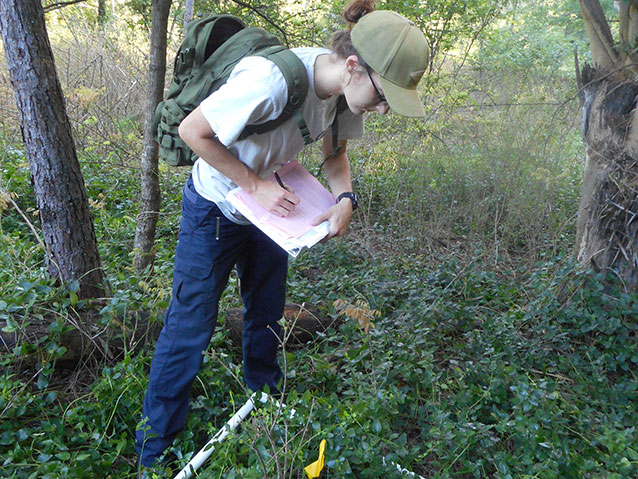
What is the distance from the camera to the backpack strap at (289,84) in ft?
5.56

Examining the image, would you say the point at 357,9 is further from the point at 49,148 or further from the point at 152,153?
the point at 152,153

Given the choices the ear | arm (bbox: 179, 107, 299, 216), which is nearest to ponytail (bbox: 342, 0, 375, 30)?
the ear

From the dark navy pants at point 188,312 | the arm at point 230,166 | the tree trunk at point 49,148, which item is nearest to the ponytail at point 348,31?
the arm at point 230,166

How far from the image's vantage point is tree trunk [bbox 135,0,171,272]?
11.2 ft

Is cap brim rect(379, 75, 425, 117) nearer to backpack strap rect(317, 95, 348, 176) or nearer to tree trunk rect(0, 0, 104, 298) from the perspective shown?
backpack strap rect(317, 95, 348, 176)

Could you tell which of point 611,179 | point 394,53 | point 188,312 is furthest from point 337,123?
point 611,179

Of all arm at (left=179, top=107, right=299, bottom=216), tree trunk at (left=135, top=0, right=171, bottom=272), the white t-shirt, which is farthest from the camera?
tree trunk at (left=135, top=0, right=171, bottom=272)

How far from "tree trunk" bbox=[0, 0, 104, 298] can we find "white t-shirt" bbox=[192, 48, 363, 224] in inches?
42.0

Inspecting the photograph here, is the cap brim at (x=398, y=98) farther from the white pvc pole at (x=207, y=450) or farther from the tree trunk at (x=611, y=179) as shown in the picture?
the tree trunk at (x=611, y=179)

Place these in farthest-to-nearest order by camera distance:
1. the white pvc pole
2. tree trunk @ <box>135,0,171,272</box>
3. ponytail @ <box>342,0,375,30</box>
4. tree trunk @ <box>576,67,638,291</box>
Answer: tree trunk @ <box>135,0,171,272</box>
tree trunk @ <box>576,67,638,291</box>
the white pvc pole
ponytail @ <box>342,0,375,30</box>

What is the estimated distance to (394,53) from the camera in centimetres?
165

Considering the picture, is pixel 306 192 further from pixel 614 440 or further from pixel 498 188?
pixel 498 188

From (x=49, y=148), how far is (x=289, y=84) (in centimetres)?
166

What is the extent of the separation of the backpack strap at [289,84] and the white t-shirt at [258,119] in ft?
0.07
